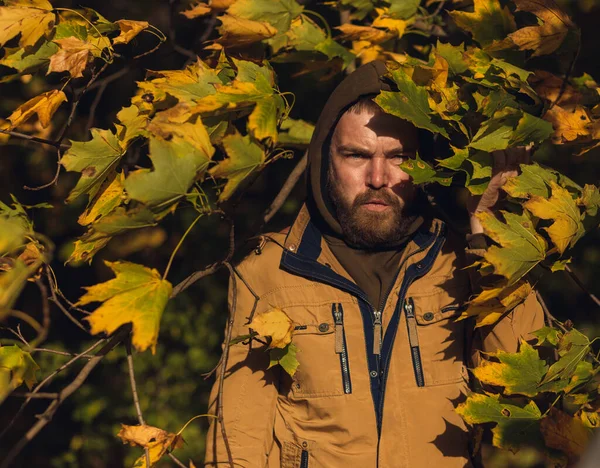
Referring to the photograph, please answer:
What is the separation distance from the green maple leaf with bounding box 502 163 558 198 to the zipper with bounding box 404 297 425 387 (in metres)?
0.58

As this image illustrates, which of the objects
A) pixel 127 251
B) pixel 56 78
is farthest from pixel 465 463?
pixel 56 78

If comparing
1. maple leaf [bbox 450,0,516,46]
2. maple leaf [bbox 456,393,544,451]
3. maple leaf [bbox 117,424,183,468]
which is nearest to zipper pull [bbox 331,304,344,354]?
maple leaf [bbox 456,393,544,451]

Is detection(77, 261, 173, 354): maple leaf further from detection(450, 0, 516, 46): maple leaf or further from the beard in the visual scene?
detection(450, 0, 516, 46): maple leaf

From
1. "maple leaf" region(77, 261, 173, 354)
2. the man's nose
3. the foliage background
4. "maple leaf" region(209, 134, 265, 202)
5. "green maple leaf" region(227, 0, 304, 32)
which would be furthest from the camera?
the foliage background

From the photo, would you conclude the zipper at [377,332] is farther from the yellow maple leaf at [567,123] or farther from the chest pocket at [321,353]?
the yellow maple leaf at [567,123]

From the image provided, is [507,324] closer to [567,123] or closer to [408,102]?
[567,123]

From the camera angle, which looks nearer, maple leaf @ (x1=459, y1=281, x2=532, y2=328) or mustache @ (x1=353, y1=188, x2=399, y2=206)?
maple leaf @ (x1=459, y1=281, x2=532, y2=328)

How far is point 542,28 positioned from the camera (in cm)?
215

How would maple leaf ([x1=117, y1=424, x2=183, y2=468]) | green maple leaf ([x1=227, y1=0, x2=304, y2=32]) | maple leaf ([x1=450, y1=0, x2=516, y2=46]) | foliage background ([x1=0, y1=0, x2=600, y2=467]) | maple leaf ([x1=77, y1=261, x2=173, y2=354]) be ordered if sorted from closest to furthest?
maple leaf ([x1=77, y1=261, x2=173, y2=354]) → maple leaf ([x1=117, y1=424, x2=183, y2=468]) → maple leaf ([x1=450, y1=0, x2=516, y2=46]) → green maple leaf ([x1=227, y1=0, x2=304, y2=32]) → foliage background ([x1=0, y1=0, x2=600, y2=467])

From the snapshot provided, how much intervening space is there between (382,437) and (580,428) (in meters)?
0.63

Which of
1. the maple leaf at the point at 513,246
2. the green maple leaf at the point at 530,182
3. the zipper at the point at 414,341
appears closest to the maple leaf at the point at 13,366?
the zipper at the point at 414,341

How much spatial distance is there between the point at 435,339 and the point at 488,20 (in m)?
1.03

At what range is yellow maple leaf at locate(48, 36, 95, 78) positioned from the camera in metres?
2.16

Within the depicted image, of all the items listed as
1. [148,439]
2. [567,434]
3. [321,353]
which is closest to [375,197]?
[321,353]
